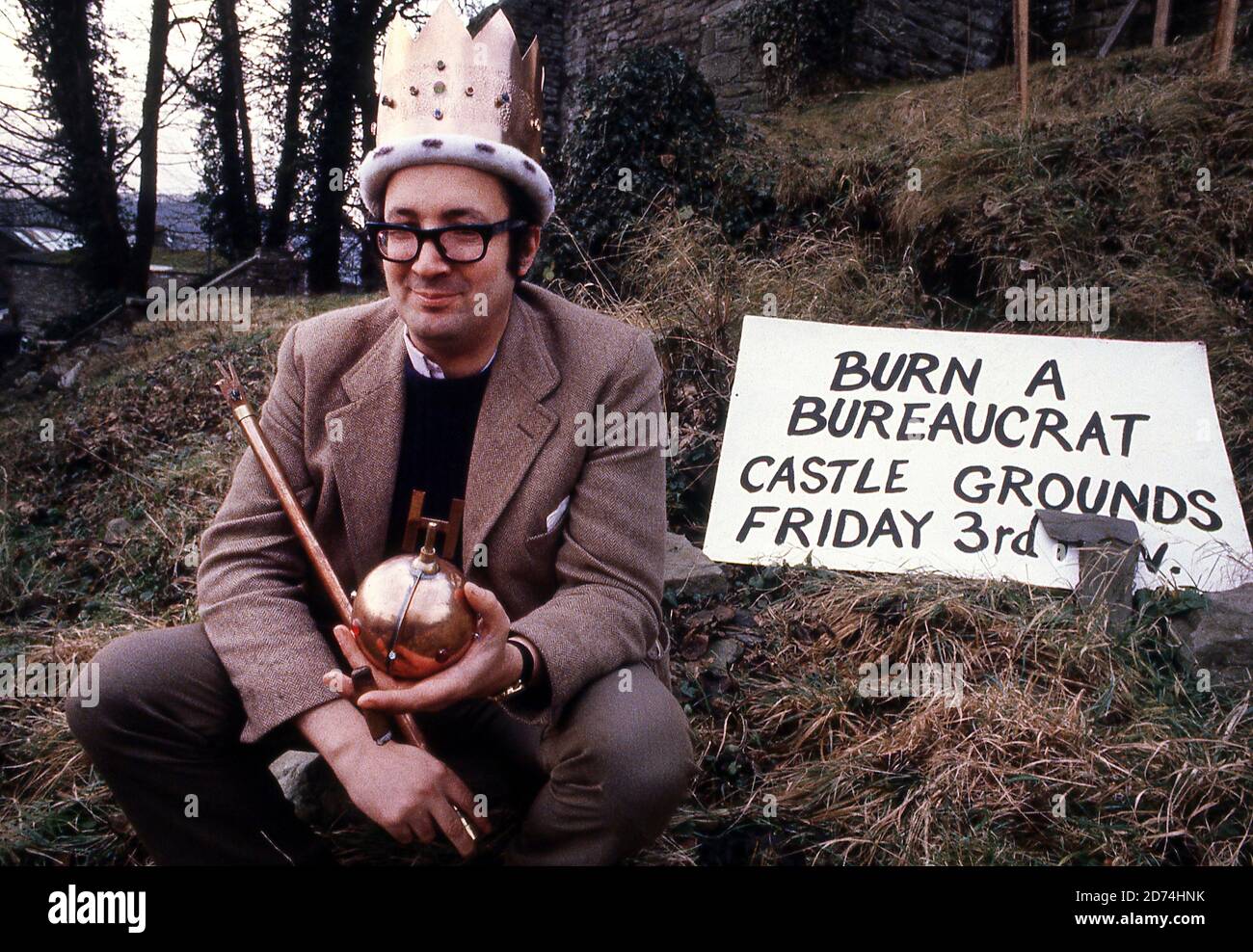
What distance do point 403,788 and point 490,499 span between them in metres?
0.60

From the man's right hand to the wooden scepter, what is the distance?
0.05m

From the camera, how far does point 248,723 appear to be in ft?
5.76

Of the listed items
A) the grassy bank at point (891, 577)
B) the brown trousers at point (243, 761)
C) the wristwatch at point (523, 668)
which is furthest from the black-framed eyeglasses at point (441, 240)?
the grassy bank at point (891, 577)

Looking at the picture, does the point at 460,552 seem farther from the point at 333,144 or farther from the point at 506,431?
the point at 333,144

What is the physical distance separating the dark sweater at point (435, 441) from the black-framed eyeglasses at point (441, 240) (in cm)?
28

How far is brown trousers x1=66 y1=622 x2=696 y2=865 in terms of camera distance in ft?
5.63

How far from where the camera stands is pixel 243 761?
1.88m

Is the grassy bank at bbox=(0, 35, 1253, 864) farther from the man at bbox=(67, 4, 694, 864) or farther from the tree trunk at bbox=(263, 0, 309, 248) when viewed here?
the tree trunk at bbox=(263, 0, 309, 248)

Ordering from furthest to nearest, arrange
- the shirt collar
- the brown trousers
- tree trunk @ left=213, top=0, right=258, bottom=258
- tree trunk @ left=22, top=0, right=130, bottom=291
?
tree trunk @ left=213, top=0, right=258, bottom=258
tree trunk @ left=22, top=0, right=130, bottom=291
the shirt collar
the brown trousers

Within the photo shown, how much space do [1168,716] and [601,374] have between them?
6.11 feet

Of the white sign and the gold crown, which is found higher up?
the gold crown

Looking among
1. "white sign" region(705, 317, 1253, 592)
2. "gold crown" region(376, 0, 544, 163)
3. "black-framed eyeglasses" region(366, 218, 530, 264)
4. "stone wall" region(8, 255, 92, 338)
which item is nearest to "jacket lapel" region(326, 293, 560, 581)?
"black-framed eyeglasses" region(366, 218, 530, 264)

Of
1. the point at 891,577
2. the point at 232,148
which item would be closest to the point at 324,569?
the point at 891,577

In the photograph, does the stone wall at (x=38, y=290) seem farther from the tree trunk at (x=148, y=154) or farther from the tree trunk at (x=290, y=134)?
the tree trunk at (x=290, y=134)
